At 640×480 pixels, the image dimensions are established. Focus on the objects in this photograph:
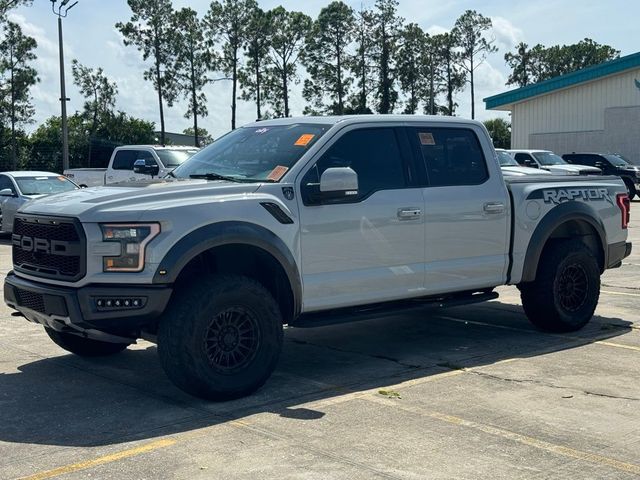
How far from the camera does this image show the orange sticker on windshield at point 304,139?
22.7 feet

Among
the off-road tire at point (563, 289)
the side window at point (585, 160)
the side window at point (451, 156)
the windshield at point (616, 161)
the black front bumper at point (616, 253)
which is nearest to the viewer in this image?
the side window at point (451, 156)

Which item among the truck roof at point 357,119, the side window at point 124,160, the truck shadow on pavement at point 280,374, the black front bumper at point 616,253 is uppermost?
the side window at point 124,160

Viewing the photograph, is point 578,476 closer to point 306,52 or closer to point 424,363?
point 424,363

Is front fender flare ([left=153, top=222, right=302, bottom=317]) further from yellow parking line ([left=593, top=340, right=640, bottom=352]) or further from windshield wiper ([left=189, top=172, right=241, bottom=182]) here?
yellow parking line ([left=593, top=340, right=640, bottom=352])

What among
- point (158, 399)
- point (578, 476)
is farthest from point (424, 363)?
point (578, 476)

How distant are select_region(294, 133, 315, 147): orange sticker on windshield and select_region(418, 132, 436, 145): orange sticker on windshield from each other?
3.49 ft

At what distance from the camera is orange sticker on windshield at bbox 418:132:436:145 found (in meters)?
7.55

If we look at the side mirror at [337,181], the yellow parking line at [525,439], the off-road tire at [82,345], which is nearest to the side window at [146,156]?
the off-road tire at [82,345]

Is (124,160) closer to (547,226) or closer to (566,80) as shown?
(547,226)

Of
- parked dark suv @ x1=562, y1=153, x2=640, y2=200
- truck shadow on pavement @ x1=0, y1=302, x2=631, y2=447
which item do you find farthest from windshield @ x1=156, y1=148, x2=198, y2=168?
parked dark suv @ x1=562, y1=153, x2=640, y2=200

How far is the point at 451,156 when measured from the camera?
7.73 metres

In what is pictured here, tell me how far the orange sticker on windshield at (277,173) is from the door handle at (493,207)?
1.96m

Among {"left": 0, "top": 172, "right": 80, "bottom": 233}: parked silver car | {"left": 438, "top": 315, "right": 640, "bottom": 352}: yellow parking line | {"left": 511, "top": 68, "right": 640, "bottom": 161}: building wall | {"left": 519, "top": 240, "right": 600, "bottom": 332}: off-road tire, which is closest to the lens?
{"left": 438, "top": 315, "right": 640, "bottom": 352}: yellow parking line

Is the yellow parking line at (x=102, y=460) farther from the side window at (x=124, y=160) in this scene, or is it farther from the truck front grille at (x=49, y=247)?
the side window at (x=124, y=160)
